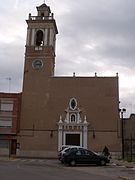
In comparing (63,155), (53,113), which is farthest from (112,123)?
(63,155)

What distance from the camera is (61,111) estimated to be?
54.7m

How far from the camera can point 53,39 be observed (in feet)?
193

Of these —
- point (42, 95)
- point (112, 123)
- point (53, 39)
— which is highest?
point (53, 39)

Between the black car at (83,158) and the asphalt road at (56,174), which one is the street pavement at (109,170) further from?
the black car at (83,158)

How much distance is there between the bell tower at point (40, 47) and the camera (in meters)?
56.5

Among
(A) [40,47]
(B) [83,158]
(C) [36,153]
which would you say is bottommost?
(C) [36,153]

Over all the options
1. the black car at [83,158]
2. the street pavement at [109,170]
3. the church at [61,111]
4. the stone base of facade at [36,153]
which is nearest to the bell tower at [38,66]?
the church at [61,111]

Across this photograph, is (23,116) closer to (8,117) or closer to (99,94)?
(8,117)

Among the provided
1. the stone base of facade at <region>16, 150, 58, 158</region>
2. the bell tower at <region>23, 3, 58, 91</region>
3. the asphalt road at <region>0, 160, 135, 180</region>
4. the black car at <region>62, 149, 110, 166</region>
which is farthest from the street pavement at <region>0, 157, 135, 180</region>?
the bell tower at <region>23, 3, 58, 91</region>

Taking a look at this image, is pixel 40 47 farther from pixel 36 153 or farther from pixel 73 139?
pixel 36 153

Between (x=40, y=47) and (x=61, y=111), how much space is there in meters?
10.9

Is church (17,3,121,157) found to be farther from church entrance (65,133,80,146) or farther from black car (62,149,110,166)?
black car (62,149,110,166)

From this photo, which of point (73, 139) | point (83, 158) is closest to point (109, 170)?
point (83, 158)

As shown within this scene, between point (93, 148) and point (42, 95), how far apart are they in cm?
1096
